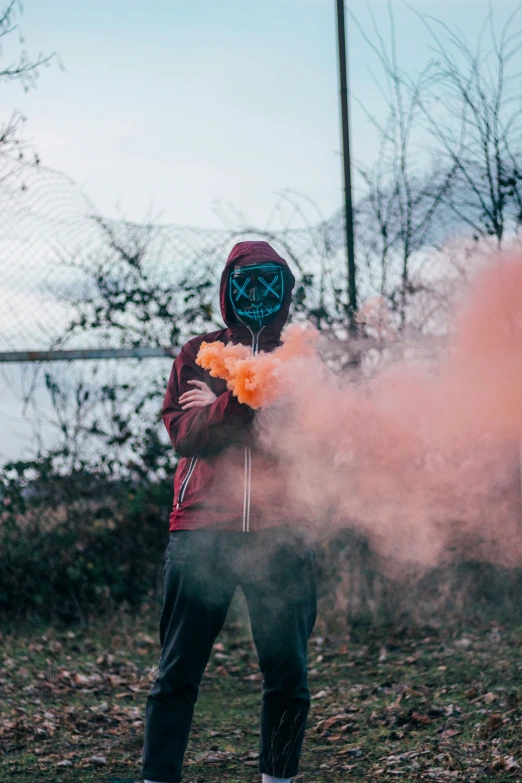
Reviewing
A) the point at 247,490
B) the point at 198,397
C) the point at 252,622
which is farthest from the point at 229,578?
the point at 198,397

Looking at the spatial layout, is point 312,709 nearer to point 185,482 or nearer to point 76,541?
point 185,482

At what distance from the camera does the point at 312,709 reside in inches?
189

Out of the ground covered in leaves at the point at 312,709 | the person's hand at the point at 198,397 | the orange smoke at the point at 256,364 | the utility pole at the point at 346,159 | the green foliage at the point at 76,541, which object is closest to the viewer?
the orange smoke at the point at 256,364

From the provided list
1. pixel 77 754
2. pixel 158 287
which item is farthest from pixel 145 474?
pixel 77 754

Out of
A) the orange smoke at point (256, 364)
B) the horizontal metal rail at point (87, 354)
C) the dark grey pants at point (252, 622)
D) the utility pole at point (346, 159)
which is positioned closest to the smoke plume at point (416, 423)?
the orange smoke at point (256, 364)

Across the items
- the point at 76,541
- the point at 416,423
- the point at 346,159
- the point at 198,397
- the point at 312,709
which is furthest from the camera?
the point at 76,541

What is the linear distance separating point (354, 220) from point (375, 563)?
280 cm

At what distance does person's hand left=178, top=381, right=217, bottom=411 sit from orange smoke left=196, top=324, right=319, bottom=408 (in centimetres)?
7

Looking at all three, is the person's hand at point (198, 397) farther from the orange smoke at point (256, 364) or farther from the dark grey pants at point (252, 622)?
the dark grey pants at point (252, 622)

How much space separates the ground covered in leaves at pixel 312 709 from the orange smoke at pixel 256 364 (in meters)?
1.95

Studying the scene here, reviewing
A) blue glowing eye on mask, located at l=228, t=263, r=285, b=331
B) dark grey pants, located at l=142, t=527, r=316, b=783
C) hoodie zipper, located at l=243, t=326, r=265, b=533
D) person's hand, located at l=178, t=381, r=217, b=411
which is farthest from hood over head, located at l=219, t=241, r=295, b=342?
dark grey pants, located at l=142, t=527, r=316, b=783

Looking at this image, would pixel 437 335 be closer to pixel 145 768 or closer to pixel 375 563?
pixel 375 563

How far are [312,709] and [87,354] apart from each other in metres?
3.39

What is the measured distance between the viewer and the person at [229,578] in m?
2.86
